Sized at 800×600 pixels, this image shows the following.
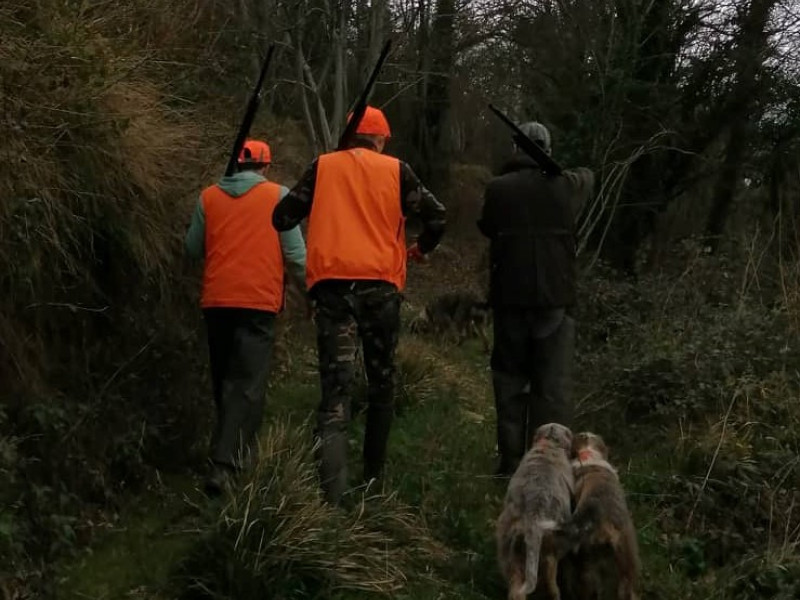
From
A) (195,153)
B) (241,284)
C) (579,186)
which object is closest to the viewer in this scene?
(241,284)

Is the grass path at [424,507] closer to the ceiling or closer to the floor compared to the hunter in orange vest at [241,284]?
closer to the floor

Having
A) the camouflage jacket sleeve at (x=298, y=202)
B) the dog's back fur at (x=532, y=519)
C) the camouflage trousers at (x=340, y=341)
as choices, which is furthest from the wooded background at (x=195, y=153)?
the dog's back fur at (x=532, y=519)

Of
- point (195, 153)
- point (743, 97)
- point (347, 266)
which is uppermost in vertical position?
point (743, 97)

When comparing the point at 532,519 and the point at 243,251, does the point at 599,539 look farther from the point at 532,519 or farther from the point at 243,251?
the point at 243,251

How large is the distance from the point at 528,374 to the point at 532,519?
1986 millimetres

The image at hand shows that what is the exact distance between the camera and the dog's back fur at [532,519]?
405 centimetres

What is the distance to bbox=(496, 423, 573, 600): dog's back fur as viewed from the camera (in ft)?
→ 13.3

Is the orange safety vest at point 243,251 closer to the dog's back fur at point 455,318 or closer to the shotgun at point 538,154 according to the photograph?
the shotgun at point 538,154

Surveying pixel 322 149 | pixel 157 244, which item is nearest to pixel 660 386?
pixel 157 244

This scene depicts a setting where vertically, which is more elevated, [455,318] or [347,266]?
[347,266]

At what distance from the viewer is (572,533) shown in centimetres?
413

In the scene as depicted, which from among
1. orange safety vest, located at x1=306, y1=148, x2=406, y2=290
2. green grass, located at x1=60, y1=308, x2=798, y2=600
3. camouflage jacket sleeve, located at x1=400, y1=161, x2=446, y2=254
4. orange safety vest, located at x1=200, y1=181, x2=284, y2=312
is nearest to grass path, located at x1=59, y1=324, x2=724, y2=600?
green grass, located at x1=60, y1=308, x2=798, y2=600

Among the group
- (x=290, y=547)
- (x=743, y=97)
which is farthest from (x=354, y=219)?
(x=743, y=97)

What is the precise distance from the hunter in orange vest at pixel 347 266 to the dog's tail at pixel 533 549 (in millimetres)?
1275
